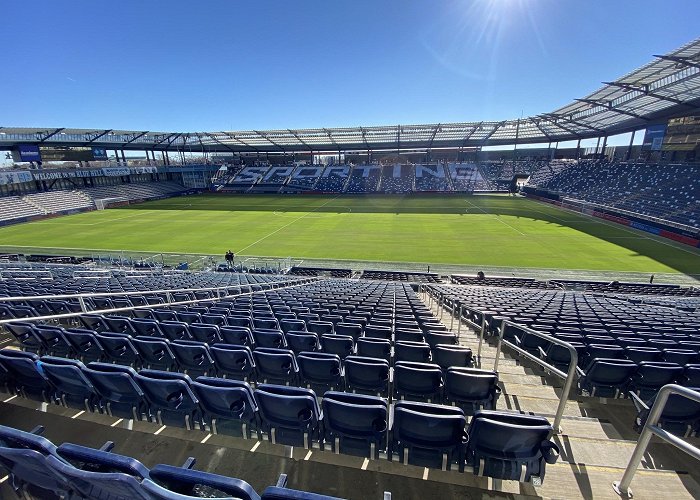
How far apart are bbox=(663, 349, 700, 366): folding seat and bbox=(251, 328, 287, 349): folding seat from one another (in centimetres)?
629

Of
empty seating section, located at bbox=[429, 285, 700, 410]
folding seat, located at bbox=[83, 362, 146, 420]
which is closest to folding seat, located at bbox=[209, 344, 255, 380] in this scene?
folding seat, located at bbox=[83, 362, 146, 420]

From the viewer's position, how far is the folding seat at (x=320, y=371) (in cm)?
404

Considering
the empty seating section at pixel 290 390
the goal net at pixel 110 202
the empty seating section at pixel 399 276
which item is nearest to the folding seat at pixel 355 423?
the empty seating section at pixel 290 390

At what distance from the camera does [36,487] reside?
6.45 ft

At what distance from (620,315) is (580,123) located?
205 ft

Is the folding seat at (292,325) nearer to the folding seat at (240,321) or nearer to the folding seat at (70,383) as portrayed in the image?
the folding seat at (240,321)

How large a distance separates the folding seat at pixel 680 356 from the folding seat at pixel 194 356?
23.5ft

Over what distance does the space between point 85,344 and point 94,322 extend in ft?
5.67

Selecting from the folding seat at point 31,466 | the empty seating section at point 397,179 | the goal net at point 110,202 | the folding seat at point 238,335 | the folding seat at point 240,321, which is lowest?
the goal net at point 110,202

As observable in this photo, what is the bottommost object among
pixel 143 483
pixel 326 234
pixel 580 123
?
pixel 326 234

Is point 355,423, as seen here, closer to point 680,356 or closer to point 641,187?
point 680,356

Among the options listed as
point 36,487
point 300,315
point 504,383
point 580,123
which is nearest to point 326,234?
point 300,315

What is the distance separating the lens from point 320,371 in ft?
13.5

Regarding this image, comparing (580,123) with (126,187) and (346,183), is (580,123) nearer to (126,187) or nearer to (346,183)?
(346,183)
